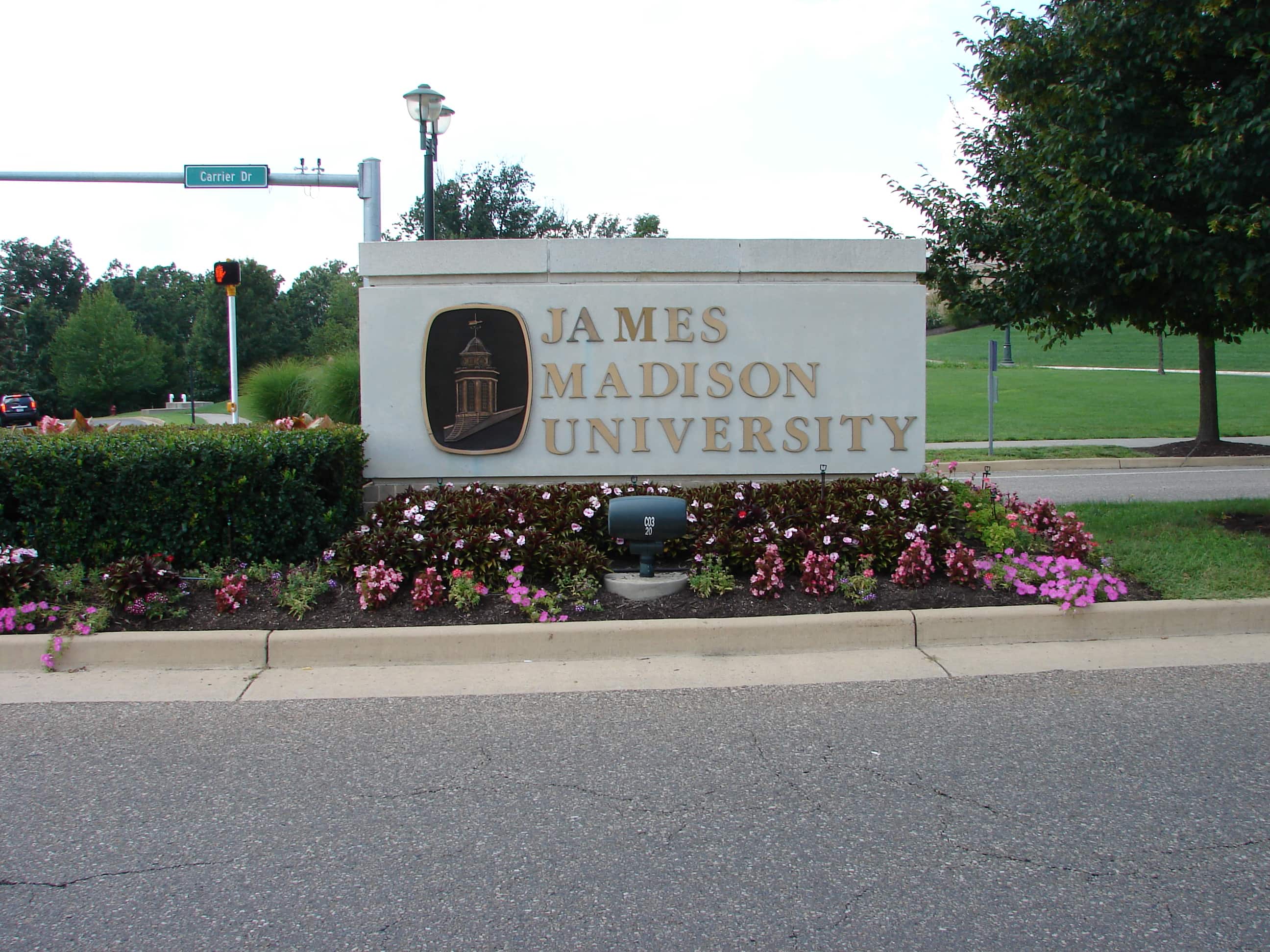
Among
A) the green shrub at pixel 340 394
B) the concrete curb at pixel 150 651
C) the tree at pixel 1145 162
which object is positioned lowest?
the concrete curb at pixel 150 651

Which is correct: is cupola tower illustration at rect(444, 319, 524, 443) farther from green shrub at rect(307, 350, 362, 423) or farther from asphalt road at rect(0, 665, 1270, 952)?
green shrub at rect(307, 350, 362, 423)

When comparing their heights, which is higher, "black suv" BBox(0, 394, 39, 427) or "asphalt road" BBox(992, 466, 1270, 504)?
"black suv" BBox(0, 394, 39, 427)

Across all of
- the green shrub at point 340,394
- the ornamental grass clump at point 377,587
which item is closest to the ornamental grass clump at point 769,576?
the ornamental grass clump at point 377,587

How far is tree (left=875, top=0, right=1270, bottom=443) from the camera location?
734 centimetres

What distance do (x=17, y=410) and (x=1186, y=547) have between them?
4956 cm

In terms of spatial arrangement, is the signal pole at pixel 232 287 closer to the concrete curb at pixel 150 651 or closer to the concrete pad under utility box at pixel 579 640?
the concrete curb at pixel 150 651

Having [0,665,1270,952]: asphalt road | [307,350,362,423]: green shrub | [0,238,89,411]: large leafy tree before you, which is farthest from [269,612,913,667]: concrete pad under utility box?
[0,238,89,411]: large leafy tree

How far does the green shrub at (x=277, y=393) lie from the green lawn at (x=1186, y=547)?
11.2 meters

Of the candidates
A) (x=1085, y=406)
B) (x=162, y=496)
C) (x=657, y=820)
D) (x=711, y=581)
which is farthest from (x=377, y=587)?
(x=1085, y=406)

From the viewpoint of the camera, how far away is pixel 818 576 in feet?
20.8

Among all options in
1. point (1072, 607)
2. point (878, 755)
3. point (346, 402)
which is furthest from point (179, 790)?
point (346, 402)

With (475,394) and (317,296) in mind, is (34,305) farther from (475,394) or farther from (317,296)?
(475,394)

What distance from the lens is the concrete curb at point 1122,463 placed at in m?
16.8

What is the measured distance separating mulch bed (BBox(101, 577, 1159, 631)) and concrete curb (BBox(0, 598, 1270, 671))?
0.48 feet
